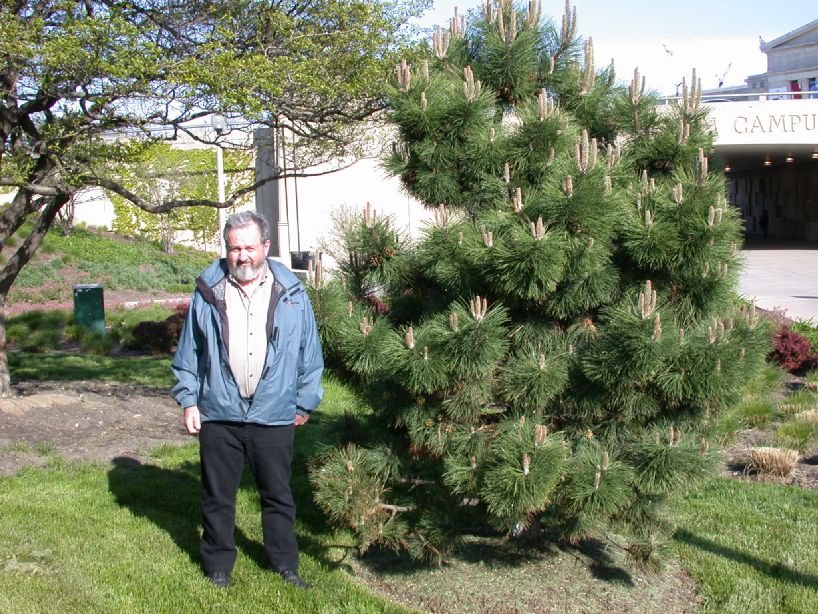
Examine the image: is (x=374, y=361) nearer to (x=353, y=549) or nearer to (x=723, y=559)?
(x=353, y=549)

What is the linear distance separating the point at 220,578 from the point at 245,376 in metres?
1.01

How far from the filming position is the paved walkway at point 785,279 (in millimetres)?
17016

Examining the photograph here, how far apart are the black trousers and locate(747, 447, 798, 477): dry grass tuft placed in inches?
153

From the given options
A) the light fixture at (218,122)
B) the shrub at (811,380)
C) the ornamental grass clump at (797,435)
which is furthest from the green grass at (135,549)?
the shrub at (811,380)

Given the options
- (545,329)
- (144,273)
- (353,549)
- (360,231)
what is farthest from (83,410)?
(144,273)

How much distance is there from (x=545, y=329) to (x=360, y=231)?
3.35ft

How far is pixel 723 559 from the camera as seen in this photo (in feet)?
16.1

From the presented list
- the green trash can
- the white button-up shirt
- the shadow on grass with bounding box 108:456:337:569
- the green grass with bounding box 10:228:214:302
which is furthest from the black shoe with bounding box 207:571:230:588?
the green grass with bounding box 10:228:214:302

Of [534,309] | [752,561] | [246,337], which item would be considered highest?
[534,309]

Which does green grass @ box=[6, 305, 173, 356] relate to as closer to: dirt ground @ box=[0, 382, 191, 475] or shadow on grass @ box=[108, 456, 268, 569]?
dirt ground @ box=[0, 382, 191, 475]

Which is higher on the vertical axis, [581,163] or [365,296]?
[581,163]

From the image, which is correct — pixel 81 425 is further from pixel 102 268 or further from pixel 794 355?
pixel 102 268

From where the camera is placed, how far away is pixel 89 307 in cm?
1541

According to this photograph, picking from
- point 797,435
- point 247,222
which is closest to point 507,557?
point 247,222
